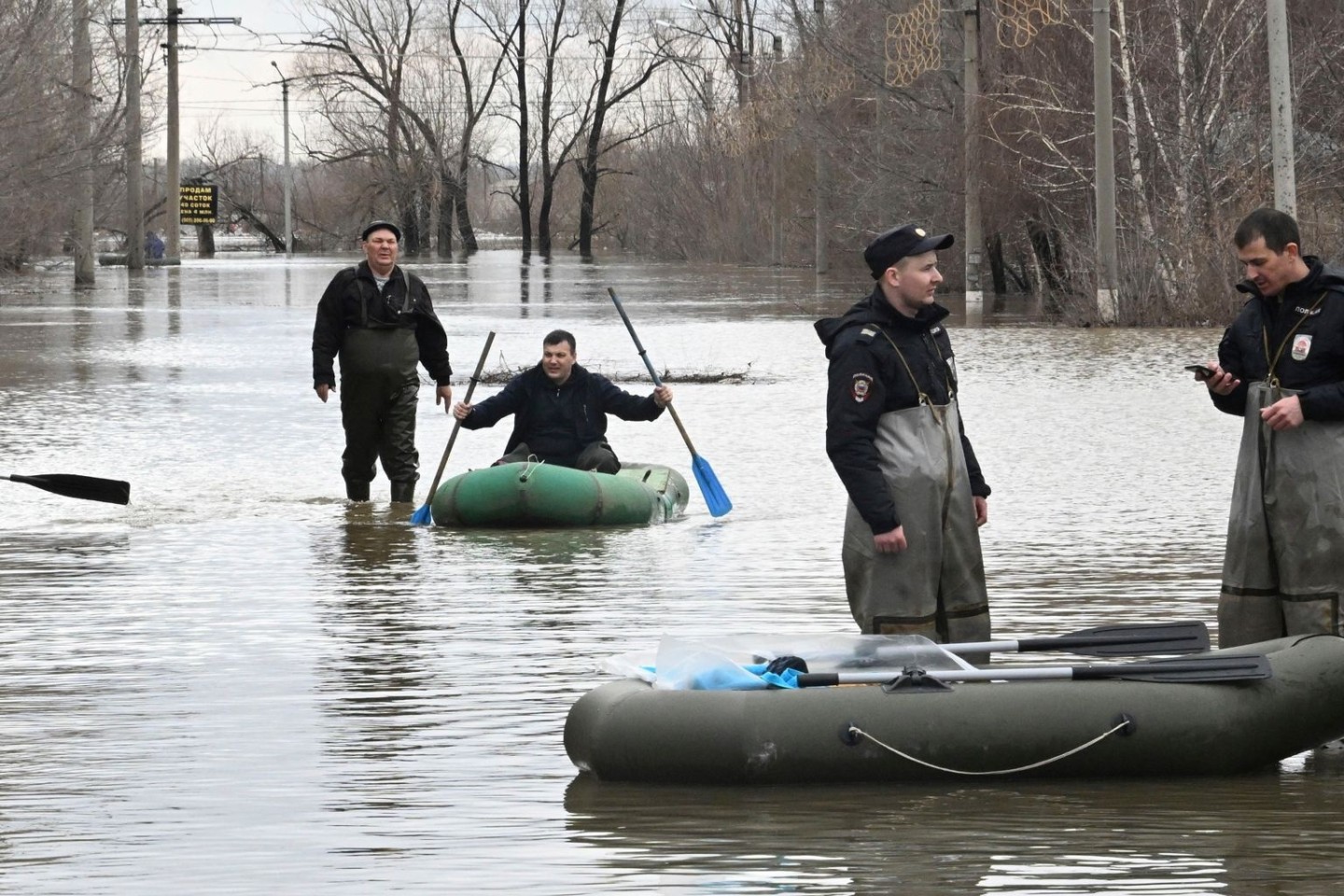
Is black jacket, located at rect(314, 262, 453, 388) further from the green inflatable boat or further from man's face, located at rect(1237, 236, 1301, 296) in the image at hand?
man's face, located at rect(1237, 236, 1301, 296)

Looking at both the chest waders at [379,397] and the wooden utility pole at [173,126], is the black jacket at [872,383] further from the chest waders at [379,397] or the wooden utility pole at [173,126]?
the wooden utility pole at [173,126]

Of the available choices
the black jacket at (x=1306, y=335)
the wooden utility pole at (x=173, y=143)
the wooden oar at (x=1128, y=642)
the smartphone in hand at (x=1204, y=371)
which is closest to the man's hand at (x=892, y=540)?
the wooden oar at (x=1128, y=642)

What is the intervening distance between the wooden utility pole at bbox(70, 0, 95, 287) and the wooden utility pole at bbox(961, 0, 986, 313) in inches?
600

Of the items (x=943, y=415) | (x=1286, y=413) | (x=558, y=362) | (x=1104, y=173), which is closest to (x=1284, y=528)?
(x=1286, y=413)

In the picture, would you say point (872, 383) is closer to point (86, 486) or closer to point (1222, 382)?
point (1222, 382)

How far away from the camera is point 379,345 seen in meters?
13.6

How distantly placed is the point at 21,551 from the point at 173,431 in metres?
6.19

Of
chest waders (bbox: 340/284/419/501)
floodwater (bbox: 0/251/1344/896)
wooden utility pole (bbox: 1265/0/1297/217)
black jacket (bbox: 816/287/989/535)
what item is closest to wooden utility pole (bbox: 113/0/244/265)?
wooden utility pole (bbox: 1265/0/1297/217)

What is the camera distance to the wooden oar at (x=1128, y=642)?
22.9 ft

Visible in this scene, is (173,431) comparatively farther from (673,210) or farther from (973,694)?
(673,210)

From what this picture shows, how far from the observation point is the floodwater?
5586 millimetres

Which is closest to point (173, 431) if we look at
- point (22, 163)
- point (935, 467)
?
point (935, 467)

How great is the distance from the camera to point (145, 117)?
172 feet

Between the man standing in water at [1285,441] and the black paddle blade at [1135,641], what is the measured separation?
269mm
